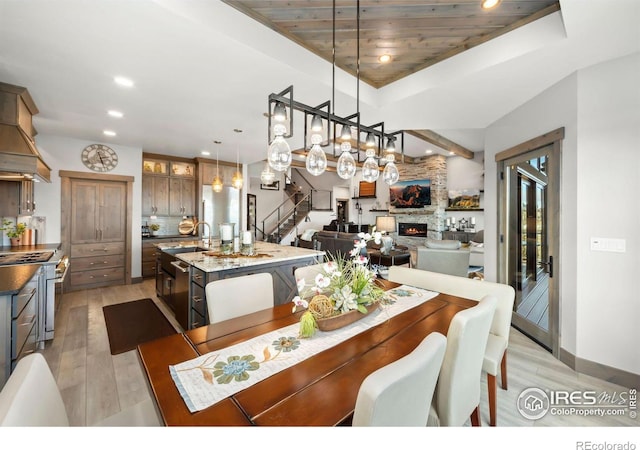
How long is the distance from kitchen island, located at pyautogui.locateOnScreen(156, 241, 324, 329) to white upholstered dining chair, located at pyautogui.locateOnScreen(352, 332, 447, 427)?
6.69 ft

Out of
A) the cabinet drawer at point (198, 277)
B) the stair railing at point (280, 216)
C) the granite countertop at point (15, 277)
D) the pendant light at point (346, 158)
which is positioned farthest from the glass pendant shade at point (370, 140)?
the stair railing at point (280, 216)

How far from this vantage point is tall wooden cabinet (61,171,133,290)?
464 centimetres

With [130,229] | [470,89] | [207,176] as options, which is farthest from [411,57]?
[130,229]

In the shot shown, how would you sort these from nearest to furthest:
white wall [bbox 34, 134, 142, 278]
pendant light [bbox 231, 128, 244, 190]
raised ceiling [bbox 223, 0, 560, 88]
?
raised ceiling [bbox 223, 0, 560, 88]
white wall [bbox 34, 134, 142, 278]
pendant light [bbox 231, 128, 244, 190]

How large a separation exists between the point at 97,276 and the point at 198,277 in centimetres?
365

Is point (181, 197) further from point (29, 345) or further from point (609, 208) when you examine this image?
point (609, 208)

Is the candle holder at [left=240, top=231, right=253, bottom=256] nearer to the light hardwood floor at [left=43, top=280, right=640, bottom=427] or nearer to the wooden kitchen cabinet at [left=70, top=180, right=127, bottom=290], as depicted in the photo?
the light hardwood floor at [left=43, top=280, right=640, bottom=427]

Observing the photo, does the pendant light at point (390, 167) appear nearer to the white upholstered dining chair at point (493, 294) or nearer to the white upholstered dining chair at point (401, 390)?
the white upholstered dining chair at point (493, 294)

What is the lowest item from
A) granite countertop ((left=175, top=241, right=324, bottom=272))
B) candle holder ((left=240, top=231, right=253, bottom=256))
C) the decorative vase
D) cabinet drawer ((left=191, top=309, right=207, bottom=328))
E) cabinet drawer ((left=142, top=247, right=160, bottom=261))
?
cabinet drawer ((left=191, top=309, right=207, bottom=328))

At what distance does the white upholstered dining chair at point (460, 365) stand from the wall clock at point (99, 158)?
618 centimetres

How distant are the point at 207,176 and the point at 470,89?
552 cm

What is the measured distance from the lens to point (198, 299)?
2.67m

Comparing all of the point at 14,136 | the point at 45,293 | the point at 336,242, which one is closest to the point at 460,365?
the point at 45,293

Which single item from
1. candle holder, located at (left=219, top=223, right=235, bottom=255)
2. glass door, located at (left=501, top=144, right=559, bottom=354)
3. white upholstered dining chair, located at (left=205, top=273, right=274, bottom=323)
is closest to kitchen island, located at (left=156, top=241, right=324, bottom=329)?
candle holder, located at (left=219, top=223, right=235, bottom=255)
